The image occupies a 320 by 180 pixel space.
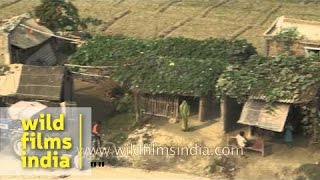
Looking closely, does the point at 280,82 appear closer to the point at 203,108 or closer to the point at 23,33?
the point at 203,108

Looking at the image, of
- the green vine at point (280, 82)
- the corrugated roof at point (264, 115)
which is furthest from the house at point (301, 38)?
the corrugated roof at point (264, 115)

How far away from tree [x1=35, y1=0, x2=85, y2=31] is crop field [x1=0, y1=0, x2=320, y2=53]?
179 inches

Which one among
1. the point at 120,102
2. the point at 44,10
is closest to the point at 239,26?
the point at 44,10

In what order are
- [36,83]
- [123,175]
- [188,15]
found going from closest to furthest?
[123,175] < [36,83] < [188,15]

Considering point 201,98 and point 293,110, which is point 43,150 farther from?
point 293,110

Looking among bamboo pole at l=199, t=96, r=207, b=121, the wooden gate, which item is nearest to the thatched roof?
the wooden gate

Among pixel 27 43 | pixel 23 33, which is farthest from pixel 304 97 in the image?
pixel 23 33

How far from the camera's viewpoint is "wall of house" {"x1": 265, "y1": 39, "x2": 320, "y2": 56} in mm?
23000

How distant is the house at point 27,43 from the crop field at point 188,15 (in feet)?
26.1

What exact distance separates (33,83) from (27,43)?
130 inches

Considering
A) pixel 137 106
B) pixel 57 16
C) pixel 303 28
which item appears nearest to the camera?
pixel 137 106

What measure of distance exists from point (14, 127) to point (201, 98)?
6.28 meters

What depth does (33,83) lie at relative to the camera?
2011 cm

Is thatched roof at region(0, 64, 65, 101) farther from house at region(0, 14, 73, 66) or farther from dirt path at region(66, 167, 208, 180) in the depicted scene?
dirt path at region(66, 167, 208, 180)
